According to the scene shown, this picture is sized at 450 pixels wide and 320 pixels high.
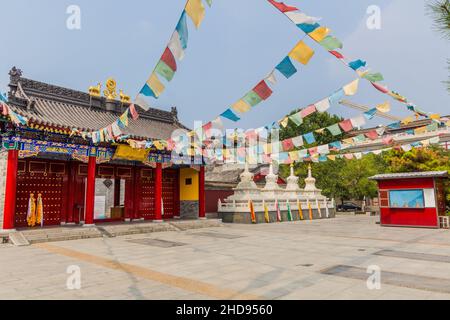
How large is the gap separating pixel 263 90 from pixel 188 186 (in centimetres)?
1489

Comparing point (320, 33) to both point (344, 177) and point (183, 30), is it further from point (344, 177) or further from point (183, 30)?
point (344, 177)

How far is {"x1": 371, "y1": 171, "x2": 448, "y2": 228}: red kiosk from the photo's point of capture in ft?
54.1

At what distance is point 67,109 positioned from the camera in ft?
54.5

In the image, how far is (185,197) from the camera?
811 inches

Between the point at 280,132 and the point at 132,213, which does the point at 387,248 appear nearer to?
the point at 132,213

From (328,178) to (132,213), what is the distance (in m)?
23.9

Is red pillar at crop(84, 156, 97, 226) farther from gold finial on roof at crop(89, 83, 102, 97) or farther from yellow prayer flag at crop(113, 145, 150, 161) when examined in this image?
gold finial on roof at crop(89, 83, 102, 97)

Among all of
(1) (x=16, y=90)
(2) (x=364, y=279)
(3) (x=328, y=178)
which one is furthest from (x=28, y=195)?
(3) (x=328, y=178)

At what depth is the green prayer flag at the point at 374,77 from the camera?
647cm

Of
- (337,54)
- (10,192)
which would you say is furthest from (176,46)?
(10,192)

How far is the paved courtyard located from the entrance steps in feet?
3.63

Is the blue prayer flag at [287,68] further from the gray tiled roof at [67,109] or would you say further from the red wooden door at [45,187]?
the red wooden door at [45,187]

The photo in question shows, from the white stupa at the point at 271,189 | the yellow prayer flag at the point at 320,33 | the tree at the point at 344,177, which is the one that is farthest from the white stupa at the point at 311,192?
the yellow prayer flag at the point at 320,33

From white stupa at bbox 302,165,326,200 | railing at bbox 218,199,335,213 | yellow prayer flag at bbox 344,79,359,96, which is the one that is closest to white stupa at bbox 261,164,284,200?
railing at bbox 218,199,335,213
